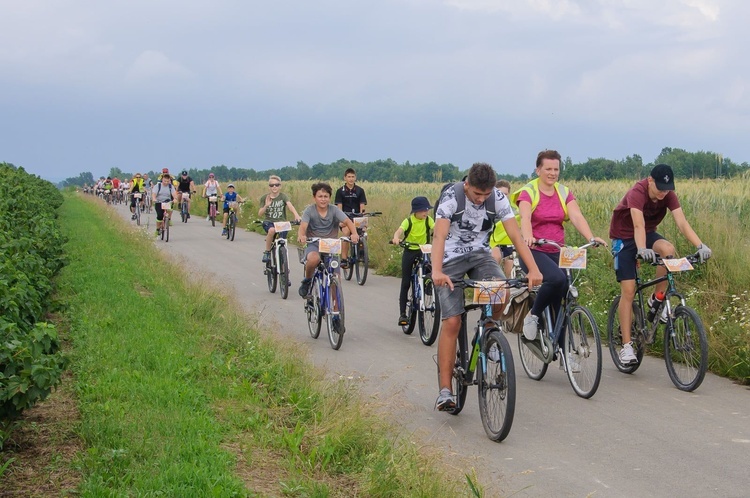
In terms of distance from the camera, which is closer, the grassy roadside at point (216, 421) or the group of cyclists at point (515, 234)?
the grassy roadside at point (216, 421)

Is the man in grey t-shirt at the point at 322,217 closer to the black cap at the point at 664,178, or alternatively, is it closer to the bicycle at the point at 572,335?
the bicycle at the point at 572,335

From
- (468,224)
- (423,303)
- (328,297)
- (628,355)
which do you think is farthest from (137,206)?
(468,224)

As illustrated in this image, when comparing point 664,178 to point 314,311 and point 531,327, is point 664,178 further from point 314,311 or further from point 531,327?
point 314,311

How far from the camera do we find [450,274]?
742cm

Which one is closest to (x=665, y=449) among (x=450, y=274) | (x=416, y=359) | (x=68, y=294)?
(x=450, y=274)

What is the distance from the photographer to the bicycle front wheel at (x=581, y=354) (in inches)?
320

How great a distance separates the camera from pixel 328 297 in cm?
1092

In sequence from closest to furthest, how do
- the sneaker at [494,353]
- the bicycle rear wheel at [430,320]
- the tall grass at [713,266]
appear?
the sneaker at [494,353], the tall grass at [713,266], the bicycle rear wheel at [430,320]

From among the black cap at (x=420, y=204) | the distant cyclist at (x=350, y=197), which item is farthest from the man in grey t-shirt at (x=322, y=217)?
the distant cyclist at (x=350, y=197)

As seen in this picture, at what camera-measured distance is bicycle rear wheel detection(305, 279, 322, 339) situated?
11352mm

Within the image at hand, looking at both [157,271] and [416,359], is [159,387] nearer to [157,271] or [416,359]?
[416,359]

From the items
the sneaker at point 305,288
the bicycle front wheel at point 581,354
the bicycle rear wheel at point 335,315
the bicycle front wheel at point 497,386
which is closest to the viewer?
the bicycle front wheel at point 497,386

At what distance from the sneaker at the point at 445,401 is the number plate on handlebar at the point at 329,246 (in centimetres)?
418

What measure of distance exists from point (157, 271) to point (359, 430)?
34.5 feet
